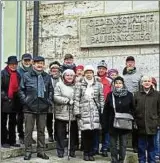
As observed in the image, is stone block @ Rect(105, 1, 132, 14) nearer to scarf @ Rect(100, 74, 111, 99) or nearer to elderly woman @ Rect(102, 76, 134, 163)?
scarf @ Rect(100, 74, 111, 99)

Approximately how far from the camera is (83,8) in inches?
362

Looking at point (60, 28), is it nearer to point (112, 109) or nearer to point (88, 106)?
point (88, 106)

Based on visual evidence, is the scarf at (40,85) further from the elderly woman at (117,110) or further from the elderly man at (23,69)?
the elderly woman at (117,110)

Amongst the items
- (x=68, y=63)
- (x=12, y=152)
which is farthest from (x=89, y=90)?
(x=12, y=152)

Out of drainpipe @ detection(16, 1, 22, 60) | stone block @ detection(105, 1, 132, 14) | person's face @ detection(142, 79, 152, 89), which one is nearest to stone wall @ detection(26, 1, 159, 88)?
stone block @ detection(105, 1, 132, 14)

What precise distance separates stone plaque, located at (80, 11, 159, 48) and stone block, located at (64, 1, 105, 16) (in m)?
0.15

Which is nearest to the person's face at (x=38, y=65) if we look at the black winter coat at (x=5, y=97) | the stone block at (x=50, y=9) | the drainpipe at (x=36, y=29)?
the black winter coat at (x=5, y=97)

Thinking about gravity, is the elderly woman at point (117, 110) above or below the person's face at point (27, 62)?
below

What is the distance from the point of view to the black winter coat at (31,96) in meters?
6.11

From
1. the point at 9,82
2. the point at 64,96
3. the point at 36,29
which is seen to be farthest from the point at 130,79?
the point at 36,29

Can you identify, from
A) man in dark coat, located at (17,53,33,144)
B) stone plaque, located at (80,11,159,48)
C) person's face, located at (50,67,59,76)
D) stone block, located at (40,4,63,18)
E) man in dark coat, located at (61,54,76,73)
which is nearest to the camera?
man in dark coat, located at (17,53,33,144)

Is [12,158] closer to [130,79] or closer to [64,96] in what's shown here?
[64,96]

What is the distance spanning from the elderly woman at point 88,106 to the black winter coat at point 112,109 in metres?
0.15

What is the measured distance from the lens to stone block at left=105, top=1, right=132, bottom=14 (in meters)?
8.73
